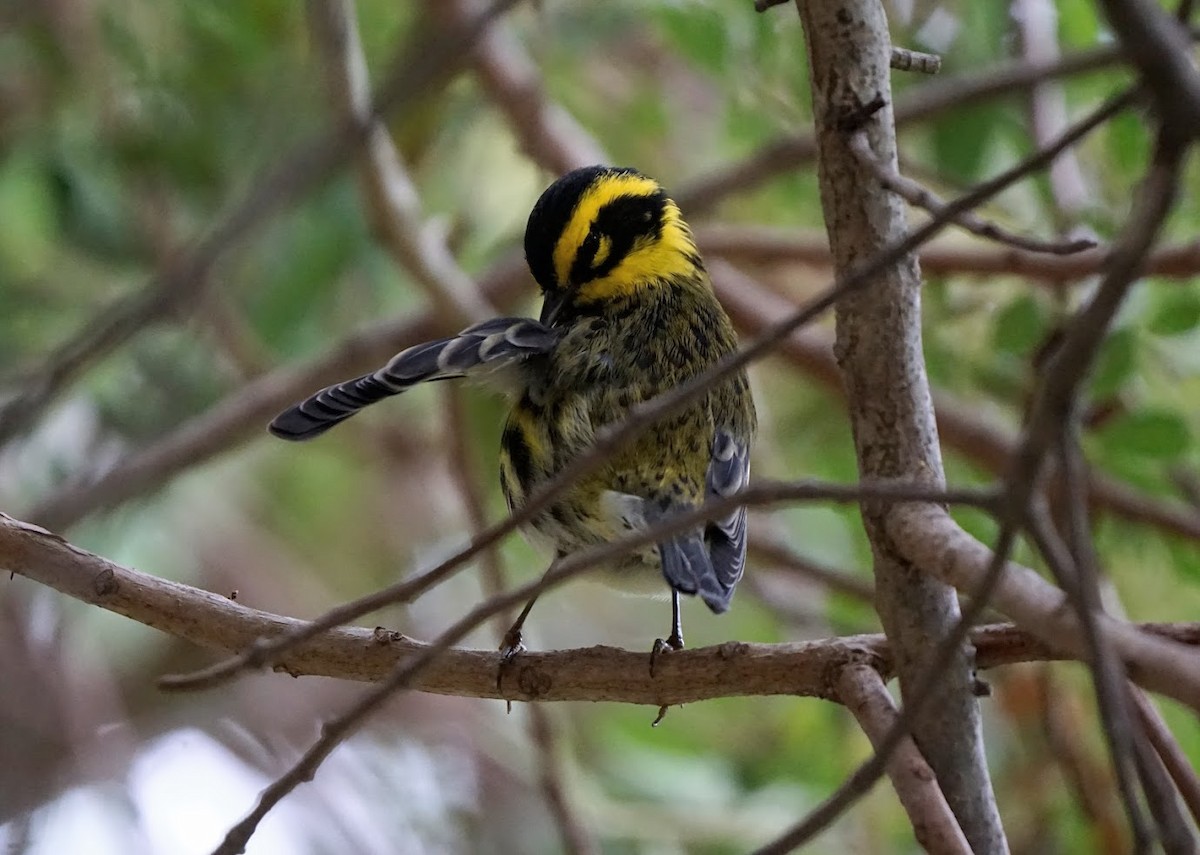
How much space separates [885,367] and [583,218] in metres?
1.06

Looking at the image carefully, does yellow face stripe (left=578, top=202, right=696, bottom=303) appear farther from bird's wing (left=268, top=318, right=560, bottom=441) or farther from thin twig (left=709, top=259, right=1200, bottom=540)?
bird's wing (left=268, top=318, right=560, bottom=441)

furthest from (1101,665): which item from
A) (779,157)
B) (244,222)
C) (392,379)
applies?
(779,157)

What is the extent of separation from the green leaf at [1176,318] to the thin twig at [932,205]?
847 mm

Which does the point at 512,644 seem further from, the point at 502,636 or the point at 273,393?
the point at 273,393

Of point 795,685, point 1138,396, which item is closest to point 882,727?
point 795,685

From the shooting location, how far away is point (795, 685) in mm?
1521

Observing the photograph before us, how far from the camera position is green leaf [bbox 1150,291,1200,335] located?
2137 mm

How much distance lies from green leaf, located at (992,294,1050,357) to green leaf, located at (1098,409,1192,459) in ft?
0.78

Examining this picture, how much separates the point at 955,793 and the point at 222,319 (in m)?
2.70

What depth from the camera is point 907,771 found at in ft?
4.48

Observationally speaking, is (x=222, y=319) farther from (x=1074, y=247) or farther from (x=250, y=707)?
(x=1074, y=247)

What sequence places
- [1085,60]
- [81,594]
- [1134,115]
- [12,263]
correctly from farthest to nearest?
[12,263], [1134,115], [81,594], [1085,60]

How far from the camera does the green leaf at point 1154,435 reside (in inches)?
88.0

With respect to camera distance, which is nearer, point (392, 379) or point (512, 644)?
point (392, 379)
